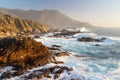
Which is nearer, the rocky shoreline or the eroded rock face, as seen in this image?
the rocky shoreline

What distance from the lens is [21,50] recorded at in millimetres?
27203

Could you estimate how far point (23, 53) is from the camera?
88.9 ft

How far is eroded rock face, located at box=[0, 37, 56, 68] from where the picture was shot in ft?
85.9

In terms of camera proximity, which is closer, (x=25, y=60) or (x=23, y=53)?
(x=25, y=60)

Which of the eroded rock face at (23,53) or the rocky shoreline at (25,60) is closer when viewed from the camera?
the rocky shoreline at (25,60)

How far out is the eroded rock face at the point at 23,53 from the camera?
2619 centimetres

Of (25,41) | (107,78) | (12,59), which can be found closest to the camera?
(107,78)

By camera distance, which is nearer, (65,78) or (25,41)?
(65,78)

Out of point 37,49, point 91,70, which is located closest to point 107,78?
point 91,70

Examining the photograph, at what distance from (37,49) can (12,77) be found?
6.52 m

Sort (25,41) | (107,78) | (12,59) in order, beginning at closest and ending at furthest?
(107,78) → (12,59) → (25,41)

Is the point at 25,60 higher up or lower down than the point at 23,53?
lower down

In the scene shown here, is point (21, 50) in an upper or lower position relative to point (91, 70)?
upper

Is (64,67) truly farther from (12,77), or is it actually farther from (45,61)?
(12,77)
